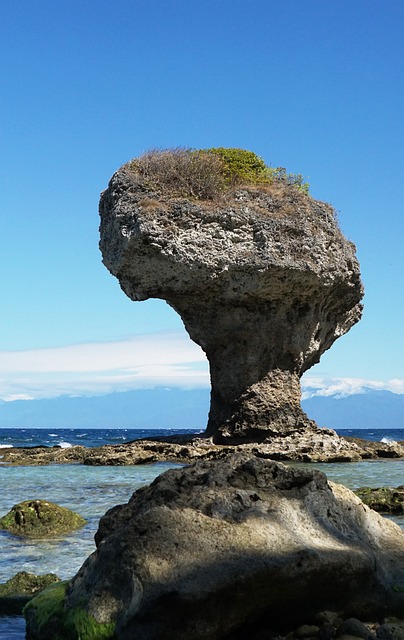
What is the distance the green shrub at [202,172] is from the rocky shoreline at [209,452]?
9.24 meters

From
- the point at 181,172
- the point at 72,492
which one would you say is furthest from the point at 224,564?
the point at 181,172

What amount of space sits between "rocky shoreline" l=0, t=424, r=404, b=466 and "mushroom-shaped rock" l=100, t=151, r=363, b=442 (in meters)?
1.21

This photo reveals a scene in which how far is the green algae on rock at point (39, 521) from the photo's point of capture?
11.9 meters

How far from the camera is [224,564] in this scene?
5902 millimetres

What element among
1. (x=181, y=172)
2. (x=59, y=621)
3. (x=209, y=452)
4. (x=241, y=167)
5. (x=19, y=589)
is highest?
(x=241, y=167)

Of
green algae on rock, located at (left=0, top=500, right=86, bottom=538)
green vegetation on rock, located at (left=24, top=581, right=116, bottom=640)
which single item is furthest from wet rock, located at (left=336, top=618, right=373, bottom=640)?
green algae on rock, located at (left=0, top=500, right=86, bottom=538)

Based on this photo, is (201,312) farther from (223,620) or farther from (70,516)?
(223,620)

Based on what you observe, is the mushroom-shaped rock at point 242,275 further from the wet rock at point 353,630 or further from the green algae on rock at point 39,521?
the wet rock at point 353,630

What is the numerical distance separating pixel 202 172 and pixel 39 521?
20021mm

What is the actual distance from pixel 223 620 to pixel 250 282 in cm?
2291

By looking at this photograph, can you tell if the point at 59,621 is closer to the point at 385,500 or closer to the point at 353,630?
the point at 353,630

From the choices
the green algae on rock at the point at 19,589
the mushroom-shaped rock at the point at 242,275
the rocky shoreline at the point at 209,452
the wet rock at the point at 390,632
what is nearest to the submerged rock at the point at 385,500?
the green algae on rock at the point at 19,589

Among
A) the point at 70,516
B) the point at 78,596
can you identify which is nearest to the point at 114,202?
the point at 70,516

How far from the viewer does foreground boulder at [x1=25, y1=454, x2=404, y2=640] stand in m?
5.77
